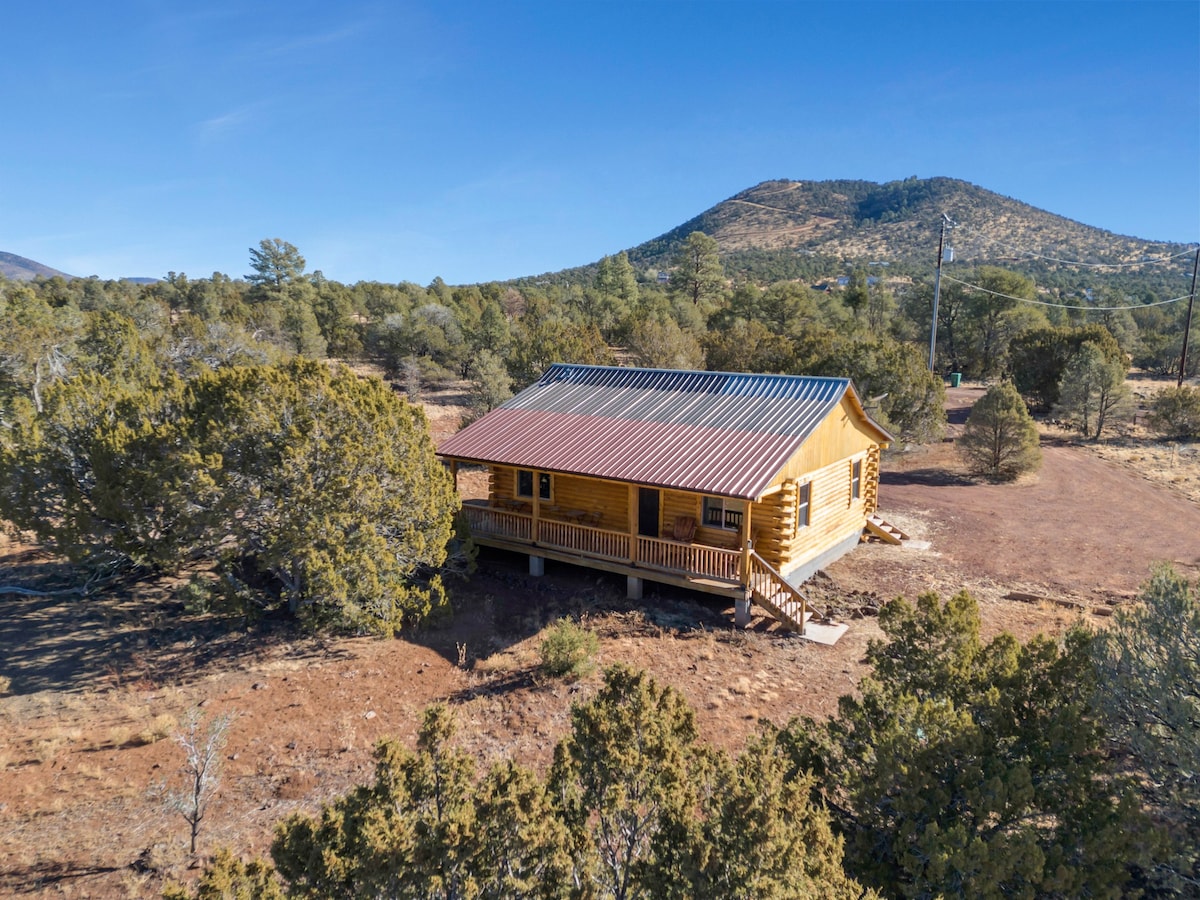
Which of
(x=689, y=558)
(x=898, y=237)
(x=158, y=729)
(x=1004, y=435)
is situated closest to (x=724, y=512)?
(x=689, y=558)

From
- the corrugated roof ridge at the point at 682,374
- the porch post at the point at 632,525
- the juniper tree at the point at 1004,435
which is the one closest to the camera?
the porch post at the point at 632,525

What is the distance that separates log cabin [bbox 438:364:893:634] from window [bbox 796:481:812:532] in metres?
0.06

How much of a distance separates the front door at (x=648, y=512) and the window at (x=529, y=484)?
260 centimetres

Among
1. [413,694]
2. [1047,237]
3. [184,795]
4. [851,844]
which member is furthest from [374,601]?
[1047,237]

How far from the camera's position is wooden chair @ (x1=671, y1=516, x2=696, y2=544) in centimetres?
1504

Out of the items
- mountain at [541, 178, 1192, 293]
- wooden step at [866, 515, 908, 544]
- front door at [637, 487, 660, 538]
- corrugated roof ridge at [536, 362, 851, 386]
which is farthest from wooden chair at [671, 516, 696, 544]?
mountain at [541, 178, 1192, 293]

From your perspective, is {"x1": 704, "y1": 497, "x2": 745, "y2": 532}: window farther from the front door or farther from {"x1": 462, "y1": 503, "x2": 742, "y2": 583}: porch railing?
the front door

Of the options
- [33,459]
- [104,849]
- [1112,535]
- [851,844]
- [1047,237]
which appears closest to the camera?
[851,844]

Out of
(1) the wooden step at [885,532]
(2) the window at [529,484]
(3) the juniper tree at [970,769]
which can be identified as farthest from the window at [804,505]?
(3) the juniper tree at [970,769]

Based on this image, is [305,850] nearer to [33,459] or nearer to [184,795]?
[184,795]

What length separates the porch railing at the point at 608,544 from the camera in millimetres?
14008

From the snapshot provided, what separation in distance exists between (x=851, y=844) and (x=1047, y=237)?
153053 mm

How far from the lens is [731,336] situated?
124ft

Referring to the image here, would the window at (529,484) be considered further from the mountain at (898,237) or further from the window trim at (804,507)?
the mountain at (898,237)
